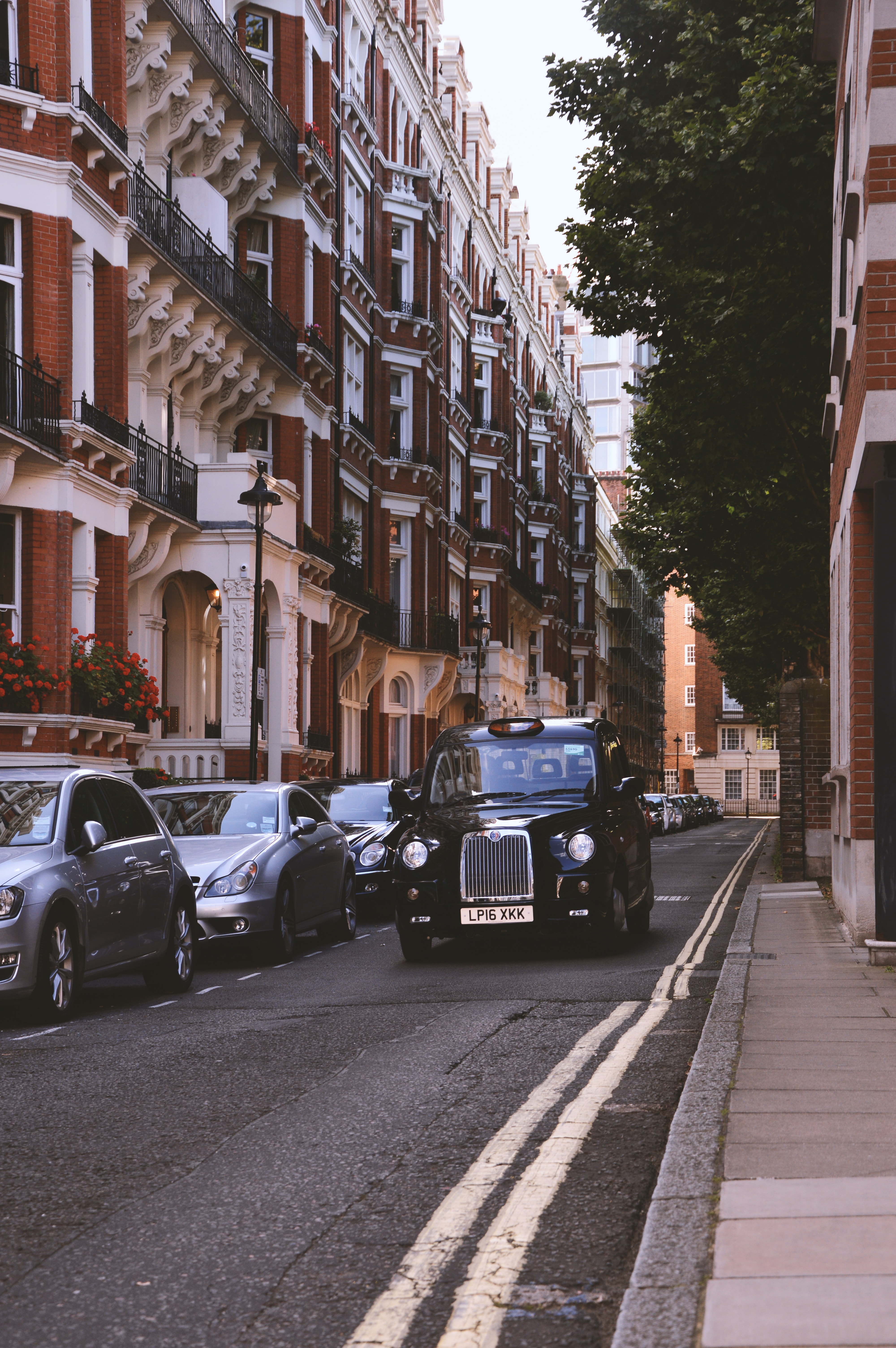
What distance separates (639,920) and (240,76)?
2040 centimetres

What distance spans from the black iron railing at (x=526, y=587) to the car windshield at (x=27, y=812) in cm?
5500

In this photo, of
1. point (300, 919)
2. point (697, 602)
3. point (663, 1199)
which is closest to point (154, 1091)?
point (663, 1199)

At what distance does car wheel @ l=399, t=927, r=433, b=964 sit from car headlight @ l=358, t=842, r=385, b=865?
515 cm

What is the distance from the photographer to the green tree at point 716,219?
797 inches

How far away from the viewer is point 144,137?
28.0 metres

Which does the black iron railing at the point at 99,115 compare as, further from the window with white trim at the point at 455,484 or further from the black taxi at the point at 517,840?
the window with white trim at the point at 455,484

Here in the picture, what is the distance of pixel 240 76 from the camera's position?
→ 31.3 metres

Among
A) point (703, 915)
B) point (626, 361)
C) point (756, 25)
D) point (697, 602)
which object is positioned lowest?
point (703, 915)

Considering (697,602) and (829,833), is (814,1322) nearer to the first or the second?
(829,833)

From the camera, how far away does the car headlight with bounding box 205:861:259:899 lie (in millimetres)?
14703

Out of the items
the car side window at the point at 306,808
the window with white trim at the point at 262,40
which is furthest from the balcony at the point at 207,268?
the car side window at the point at 306,808

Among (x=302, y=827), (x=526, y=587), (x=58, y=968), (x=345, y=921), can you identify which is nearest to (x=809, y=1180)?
(x=58, y=968)

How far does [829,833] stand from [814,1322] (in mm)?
21502

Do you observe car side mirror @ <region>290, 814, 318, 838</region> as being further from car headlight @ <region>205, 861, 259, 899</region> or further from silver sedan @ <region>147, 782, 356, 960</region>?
car headlight @ <region>205, 861, 259, 899</region>
